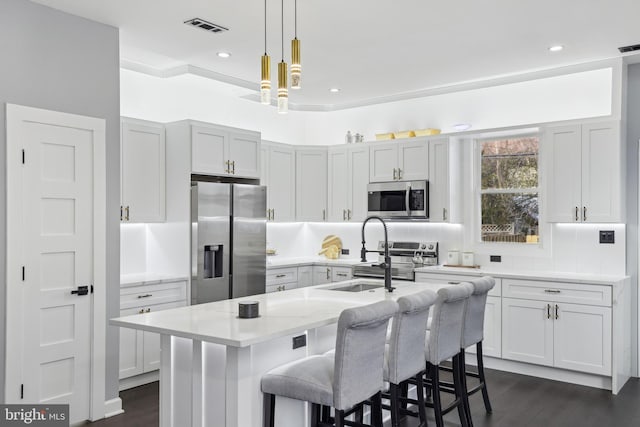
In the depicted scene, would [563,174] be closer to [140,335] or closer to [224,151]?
[224,151]

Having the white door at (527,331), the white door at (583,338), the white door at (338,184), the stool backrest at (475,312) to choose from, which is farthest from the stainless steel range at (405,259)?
the stool backrest at (475,312)

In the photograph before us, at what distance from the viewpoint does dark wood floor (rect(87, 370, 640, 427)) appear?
12.9 ft

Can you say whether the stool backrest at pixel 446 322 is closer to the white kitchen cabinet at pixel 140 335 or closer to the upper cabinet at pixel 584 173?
the upper cabinet at pixel 584 173

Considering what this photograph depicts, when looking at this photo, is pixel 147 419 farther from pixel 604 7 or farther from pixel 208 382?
pixel 604 7

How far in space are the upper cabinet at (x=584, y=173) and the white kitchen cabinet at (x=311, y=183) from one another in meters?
2.69

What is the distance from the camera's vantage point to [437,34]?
14.5 feet

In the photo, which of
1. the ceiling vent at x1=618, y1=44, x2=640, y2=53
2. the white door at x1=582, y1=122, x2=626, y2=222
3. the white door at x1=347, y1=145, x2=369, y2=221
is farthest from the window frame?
the white door at x1=347, y1=145, x2=369, y2=221

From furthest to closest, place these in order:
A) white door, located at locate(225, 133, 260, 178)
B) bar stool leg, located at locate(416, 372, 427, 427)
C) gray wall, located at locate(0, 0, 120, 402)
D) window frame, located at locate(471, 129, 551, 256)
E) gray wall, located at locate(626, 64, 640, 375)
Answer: white door, located at locate(225, 133, 260, 178) < window frame, located at locate(471, 129, 551, 256) < gray wall, located at locate(626, 64, 640, 375) < gray wall, located at locate(0, 0, 120, 402) < bar stool leg, located at locate(416, 372, 427, 427)

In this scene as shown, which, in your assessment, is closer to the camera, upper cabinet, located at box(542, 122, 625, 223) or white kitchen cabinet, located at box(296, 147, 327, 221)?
upper cabinet, located at box(542, 122, 625, 223)

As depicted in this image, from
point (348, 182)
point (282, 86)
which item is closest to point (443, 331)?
point (282, 86)

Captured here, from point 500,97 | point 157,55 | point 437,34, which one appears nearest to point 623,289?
point 500,97

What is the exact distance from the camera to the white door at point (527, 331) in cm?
495

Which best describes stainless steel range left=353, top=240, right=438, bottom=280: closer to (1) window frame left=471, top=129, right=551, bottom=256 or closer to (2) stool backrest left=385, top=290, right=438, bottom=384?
(1) window frame left=471, top=129, right=551, bottom=256

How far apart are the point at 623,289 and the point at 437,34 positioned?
Answer: 2.85m
